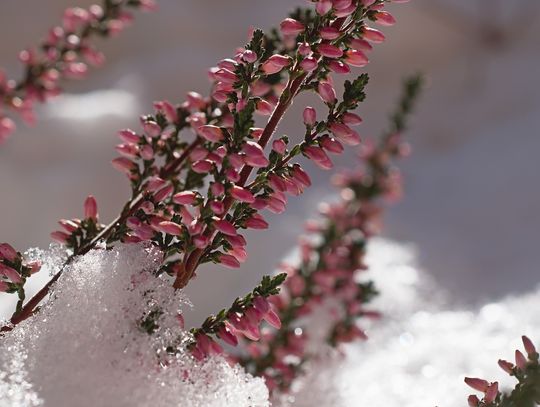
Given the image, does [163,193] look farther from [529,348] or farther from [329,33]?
[529,348]

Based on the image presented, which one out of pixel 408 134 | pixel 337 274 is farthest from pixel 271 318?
pixel 408 134

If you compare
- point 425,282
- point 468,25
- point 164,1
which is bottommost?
point 425,282

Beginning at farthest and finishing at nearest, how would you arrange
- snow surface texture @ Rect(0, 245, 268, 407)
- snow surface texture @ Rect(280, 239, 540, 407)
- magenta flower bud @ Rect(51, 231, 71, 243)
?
1. snow surface texture @ Rect(280, 239, 540, 407)
2. magenta flower bud @ Rect(51, 231, 71, 243)
3. snow surface texture @ Rect(0, 245, 268, 407)

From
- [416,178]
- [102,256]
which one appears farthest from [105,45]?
[102,256]

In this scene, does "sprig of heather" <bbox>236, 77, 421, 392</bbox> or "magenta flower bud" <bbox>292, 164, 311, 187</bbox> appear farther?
"sprig of heather" <bbox>236, 77, 421, 392</bbox>

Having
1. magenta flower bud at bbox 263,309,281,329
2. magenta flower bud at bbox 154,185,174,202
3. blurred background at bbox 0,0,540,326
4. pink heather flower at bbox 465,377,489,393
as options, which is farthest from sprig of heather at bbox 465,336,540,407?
blurred background at bbox 0,0,540,326

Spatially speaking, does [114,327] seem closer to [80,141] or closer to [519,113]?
[80,141]

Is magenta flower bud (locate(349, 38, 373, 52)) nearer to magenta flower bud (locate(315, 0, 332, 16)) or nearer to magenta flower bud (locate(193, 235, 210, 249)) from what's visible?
magenta flower bud (locate(315, 0, 332, 16))
